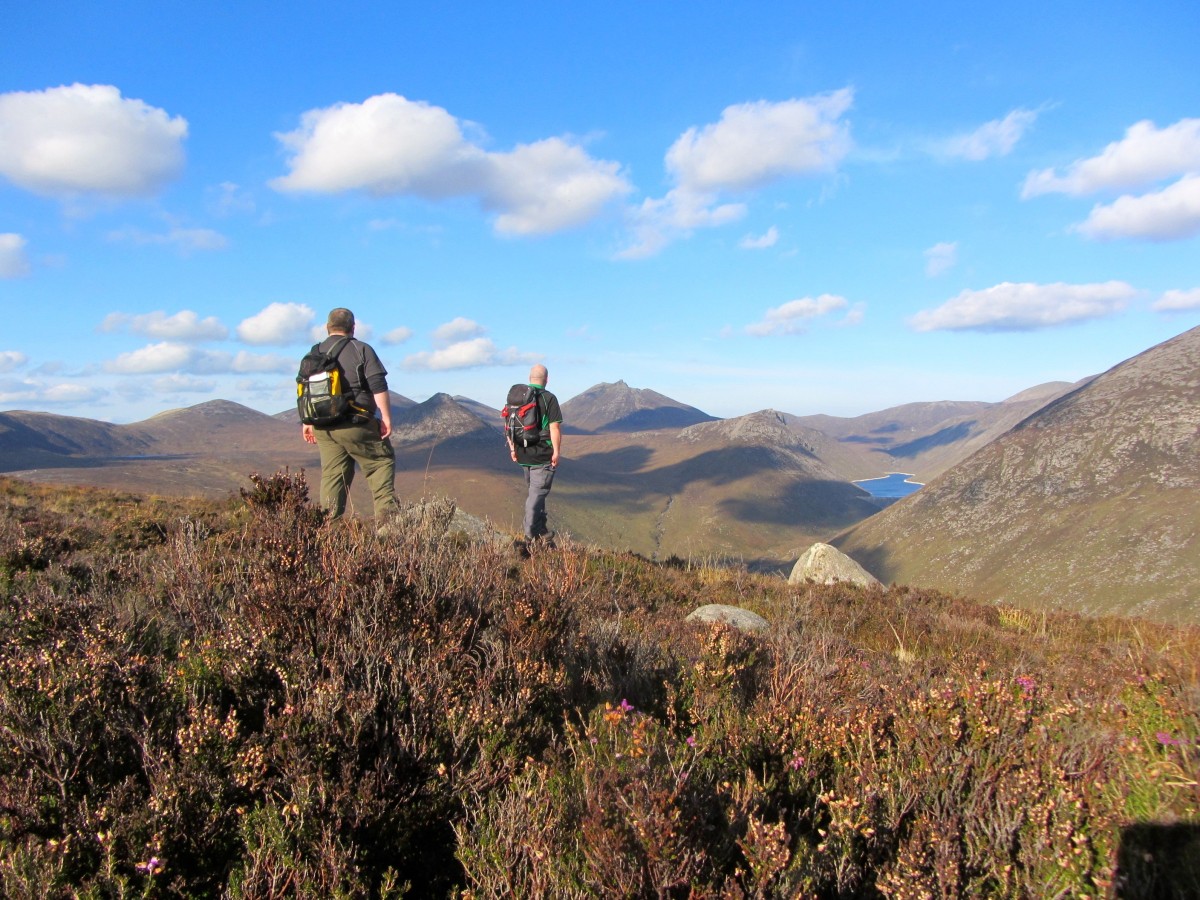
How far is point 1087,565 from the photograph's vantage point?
93.3 m

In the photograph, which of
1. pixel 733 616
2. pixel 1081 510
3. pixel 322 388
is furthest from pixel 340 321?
pixel 1081 510

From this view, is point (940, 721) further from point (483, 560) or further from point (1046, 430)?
point (1046, 430)

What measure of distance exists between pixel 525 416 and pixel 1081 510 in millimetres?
131395

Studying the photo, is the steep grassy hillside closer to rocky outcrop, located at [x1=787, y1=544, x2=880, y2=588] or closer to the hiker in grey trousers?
the hiker in grey trousers

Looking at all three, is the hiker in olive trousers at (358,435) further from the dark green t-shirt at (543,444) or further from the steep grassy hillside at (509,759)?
the steep grassy hillside at (509,759)

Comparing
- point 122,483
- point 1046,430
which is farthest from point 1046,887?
point 1046,430

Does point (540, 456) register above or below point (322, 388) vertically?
below

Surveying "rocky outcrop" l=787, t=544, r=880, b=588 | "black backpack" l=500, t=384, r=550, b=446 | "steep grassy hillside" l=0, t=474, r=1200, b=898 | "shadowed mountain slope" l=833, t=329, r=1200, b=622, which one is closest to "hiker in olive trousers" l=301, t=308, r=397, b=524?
"black backpack" l=500, t=384, r=550, b=446

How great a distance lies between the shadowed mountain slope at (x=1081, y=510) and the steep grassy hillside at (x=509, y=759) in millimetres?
91236

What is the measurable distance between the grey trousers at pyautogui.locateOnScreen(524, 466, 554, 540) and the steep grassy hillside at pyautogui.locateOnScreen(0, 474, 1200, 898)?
4679 millimetres

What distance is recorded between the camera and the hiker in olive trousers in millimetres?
7039

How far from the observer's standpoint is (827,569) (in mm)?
14047

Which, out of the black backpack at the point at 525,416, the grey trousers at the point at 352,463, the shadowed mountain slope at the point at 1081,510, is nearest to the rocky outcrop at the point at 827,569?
the black backpack at the point at 525,416

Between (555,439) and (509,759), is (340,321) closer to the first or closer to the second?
(555,439)
